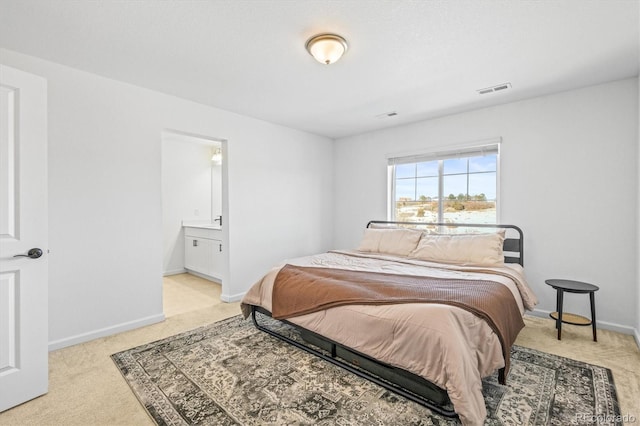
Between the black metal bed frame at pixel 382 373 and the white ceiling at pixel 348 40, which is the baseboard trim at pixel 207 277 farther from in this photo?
the white ceiling at pixel 348 40

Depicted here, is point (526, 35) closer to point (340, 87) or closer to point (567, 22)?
point (567, 22)

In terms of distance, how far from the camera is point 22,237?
6.28ft

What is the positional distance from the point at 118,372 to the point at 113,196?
1.62 m

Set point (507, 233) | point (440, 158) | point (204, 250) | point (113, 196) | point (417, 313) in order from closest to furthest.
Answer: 1. point (417, 313)
2. point (113, 196)
3. point (507, 233)
4. point (440, 158)
5. point (204, 250)

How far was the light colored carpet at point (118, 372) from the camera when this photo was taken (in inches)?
70.4

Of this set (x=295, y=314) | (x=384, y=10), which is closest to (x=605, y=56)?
(x=384, y=10)

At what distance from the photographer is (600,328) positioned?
10.0ft

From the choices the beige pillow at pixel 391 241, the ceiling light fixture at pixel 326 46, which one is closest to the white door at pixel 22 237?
the ceiling light fixture at pixel 326 46

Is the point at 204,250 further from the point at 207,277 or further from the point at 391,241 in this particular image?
the point at 391,241

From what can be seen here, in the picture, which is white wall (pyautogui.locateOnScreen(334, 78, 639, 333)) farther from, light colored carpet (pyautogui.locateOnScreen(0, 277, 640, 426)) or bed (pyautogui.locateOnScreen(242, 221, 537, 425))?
light colored carpet (pyautogui.locateOnScreen(0, 277, 640, 426))

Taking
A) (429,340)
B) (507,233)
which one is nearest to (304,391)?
(429,340)

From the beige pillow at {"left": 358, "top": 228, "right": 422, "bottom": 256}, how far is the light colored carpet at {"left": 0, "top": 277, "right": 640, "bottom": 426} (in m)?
1.42

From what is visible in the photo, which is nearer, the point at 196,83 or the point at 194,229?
the point at 196,83

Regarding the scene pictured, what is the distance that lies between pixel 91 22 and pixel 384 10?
78.0 inches
